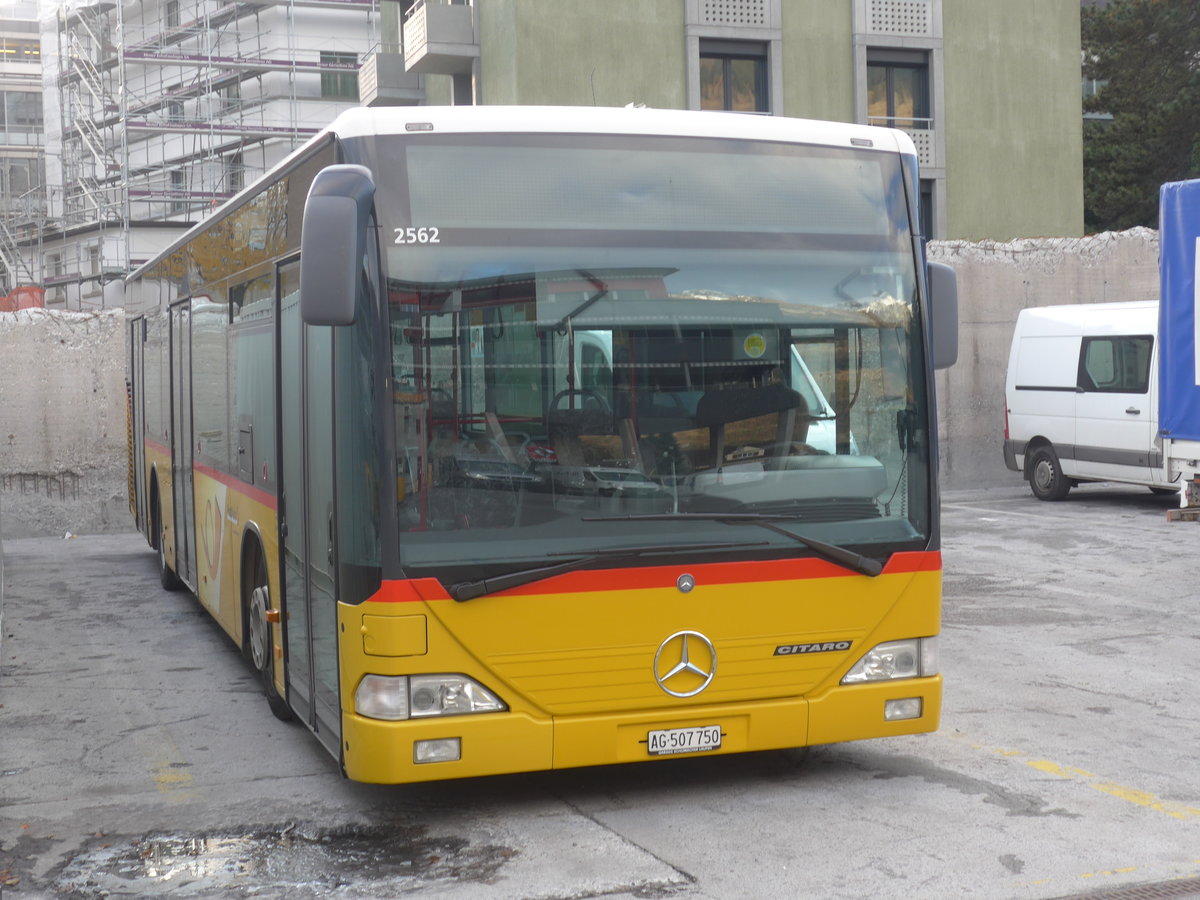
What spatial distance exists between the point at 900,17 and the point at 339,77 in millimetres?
32018

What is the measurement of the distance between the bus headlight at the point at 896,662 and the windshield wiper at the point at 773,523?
35 cm

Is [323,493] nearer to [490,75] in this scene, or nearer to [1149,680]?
[1149,680]

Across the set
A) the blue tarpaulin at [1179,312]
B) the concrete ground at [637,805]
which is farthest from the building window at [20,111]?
the blue tarpaulin at [1179,312]

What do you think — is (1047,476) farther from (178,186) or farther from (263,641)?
(178,186)

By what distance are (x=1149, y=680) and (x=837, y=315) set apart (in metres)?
3.93

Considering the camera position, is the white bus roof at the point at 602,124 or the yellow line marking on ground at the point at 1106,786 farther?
the yellow line marking on ground at the point at 1106,786

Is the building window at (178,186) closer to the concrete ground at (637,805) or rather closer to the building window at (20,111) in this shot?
the building window at (20,111)

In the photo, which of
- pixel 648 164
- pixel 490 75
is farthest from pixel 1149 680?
pixel 490 75

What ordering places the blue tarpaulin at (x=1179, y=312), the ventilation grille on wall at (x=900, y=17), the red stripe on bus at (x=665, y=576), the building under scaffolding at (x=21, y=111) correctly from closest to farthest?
the red stripe on bus at (x=665, y=576), the blue tarpaulin at (x=1179, y=312), the ventilation grille on wall at (x=900, y=17), the building under scaffolding at (x=21, y=111)

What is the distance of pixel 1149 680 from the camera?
8742 mm

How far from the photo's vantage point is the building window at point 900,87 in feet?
113

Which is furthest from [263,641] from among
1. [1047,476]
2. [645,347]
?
[1047,476]

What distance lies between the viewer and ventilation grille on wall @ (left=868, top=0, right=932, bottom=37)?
1336 inches

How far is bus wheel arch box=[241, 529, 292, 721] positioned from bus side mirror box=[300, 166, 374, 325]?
102 inches
